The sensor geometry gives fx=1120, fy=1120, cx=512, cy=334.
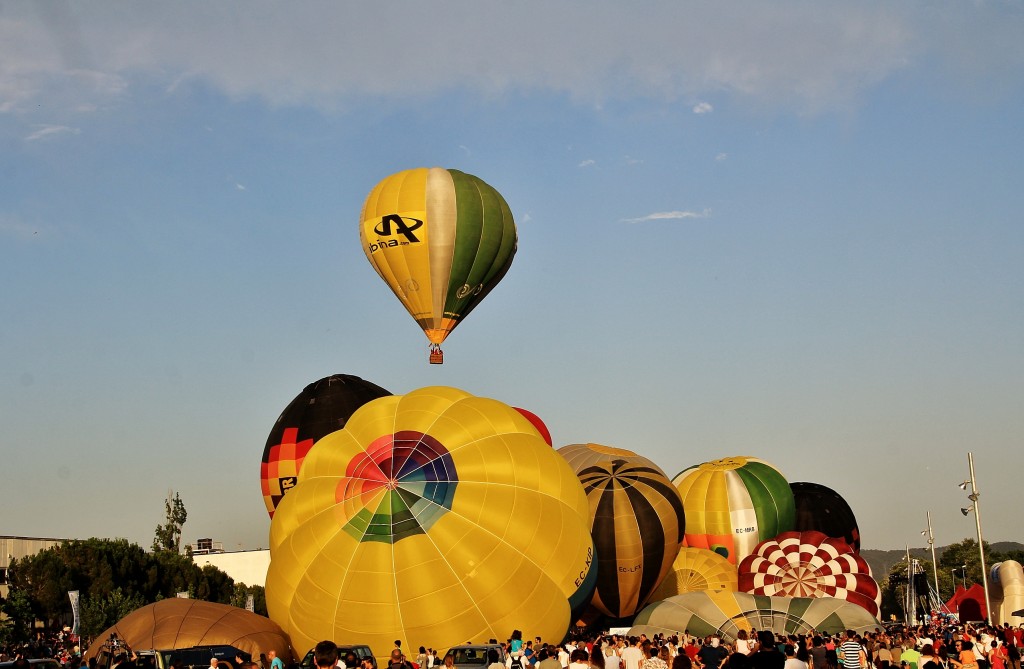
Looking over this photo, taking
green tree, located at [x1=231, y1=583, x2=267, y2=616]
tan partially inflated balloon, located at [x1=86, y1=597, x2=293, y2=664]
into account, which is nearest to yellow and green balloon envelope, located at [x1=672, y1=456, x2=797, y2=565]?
tan partially inflated balloon, located at [x1=86, y1=597, x2=293, y2=664]

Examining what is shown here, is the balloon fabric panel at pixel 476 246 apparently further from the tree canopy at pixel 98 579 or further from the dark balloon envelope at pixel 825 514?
the tree canopy at pixel 98 579

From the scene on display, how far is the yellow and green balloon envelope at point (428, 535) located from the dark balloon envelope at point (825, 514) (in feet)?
78.3

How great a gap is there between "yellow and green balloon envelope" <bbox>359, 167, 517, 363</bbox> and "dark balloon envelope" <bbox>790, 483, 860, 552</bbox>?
18.2 meters

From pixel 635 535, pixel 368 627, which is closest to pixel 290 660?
pixel 368 627

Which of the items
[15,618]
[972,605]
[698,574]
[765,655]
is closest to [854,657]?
[765,655]

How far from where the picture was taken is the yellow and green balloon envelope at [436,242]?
36.2m

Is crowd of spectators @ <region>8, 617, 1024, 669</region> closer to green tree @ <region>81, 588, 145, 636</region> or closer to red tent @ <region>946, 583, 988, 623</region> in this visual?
green tree @ <region>81, 588, 145, 636</region>

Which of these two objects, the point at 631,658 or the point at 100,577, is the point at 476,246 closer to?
the point at 631,658

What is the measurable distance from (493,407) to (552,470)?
79.4 inches

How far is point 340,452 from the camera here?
963 inches

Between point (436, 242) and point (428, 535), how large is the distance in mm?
15154

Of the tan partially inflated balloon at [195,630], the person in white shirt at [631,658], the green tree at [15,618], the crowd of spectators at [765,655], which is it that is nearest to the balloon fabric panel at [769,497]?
the crowd of spectators at [765,655]

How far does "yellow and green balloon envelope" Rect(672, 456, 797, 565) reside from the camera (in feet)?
136

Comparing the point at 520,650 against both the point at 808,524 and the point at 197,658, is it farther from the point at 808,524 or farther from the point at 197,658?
the point at 808,524
